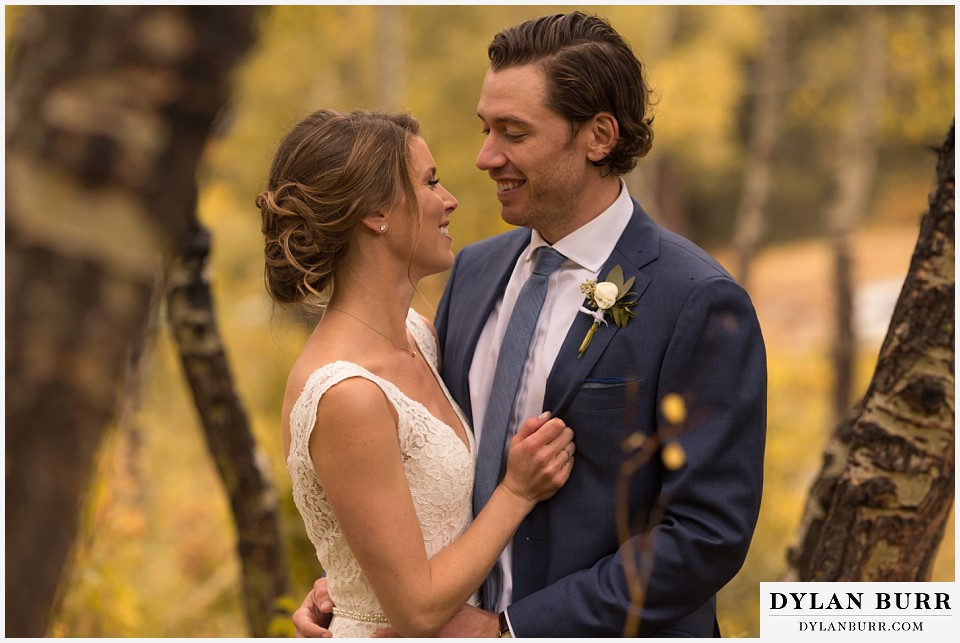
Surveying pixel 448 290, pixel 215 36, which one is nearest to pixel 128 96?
pixel 215 36

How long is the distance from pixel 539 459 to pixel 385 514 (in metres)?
0.46

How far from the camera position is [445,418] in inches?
119

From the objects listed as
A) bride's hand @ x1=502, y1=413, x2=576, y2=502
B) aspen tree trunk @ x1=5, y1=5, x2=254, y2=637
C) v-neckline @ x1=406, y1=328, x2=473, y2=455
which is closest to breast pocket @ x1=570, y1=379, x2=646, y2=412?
bride's hand @ x1=502, y1=413, x2=576, y2=502

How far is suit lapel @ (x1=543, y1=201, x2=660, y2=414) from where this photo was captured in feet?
9.48

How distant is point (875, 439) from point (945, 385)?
299 millimetres

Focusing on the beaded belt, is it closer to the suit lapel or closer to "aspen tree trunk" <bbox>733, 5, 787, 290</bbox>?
the suit lapel

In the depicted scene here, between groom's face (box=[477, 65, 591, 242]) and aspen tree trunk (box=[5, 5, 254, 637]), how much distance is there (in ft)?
6.62

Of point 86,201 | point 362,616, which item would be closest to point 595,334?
point 362,616

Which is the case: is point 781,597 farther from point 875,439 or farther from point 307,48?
point 307,48

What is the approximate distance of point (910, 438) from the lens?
3525 millimetres

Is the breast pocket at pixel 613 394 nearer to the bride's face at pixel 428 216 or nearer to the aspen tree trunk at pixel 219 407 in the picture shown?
the bride's face at pixel 428 216

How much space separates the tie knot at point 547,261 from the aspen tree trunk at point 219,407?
7.15 ft

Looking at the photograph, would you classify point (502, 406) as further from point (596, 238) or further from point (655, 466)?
point (596, 238)

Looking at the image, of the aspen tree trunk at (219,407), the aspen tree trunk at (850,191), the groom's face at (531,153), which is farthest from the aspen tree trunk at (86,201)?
the aspen tree trunk at (850,191)
